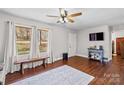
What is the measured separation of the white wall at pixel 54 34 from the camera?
10.4 ft

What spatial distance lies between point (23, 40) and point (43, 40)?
111cm

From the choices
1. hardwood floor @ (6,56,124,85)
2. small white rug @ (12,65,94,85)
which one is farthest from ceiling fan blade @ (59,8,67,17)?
hardwood floor @ (6,56,124,85)

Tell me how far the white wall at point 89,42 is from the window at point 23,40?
4.18 meters

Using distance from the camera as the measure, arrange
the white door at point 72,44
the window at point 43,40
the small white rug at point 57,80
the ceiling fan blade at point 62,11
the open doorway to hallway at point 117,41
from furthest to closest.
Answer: the open doorway to hallway at point 117,41
the white door at point 72,44
the window at point 43,40
the ceiling fan blade at point 62,11
the small white rug at point 57,80

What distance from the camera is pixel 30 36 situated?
401 cm

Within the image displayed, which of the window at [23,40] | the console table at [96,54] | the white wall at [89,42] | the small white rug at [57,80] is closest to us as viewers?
the small white rug at [57,80]

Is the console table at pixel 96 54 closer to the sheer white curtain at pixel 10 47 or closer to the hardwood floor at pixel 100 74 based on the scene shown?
the hardwood floor at pixel 100 74

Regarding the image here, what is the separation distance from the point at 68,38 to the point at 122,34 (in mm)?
4963

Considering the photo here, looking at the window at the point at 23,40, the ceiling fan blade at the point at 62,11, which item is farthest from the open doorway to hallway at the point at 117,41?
the window at the point at 23,40

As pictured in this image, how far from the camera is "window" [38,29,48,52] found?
4504 mm

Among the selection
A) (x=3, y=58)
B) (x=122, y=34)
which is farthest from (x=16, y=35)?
(x=122, y=34)

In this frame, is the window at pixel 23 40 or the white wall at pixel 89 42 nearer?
the window at pixel 23 40

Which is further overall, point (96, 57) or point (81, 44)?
point (81, 44)

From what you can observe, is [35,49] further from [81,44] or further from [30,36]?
[81,44]
